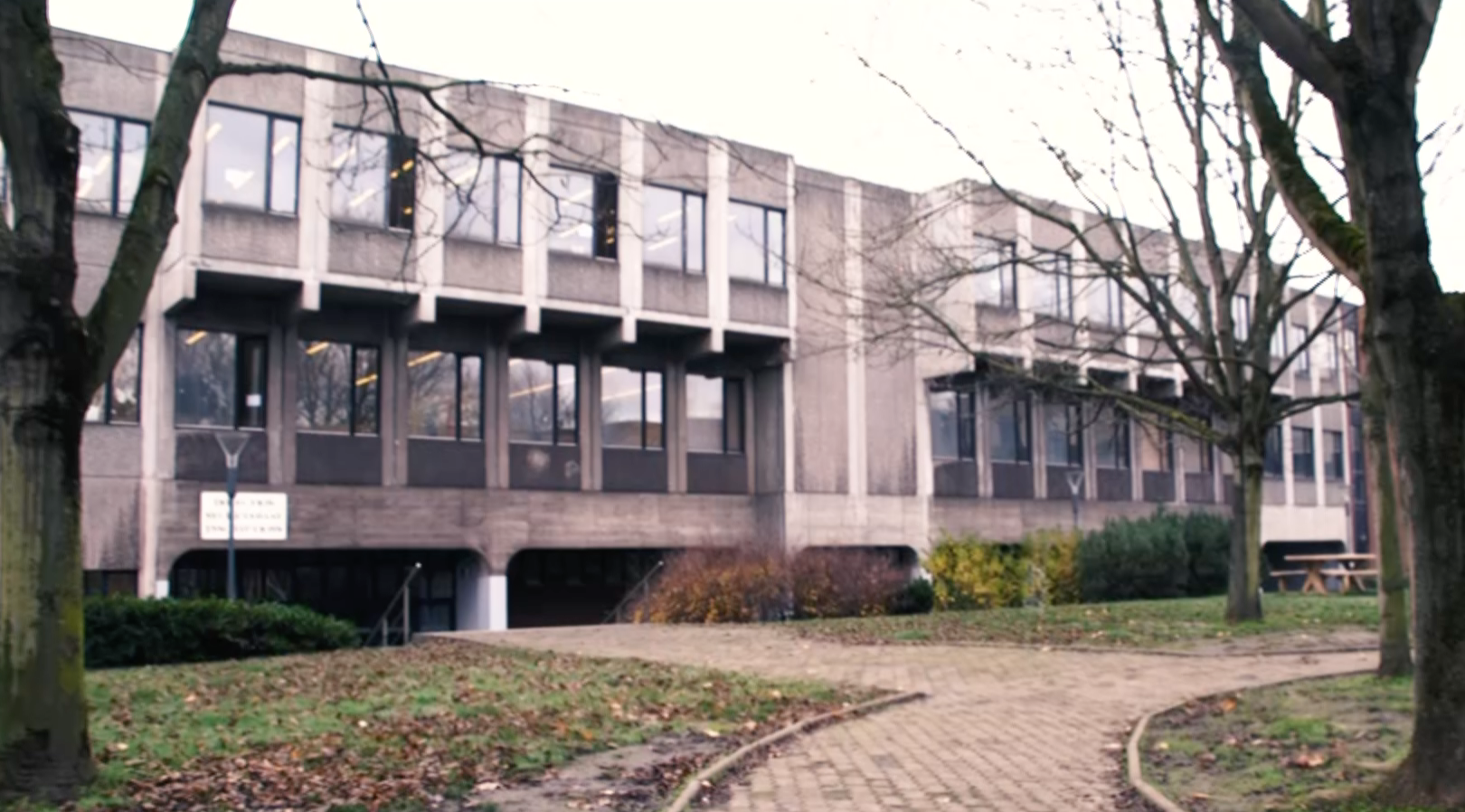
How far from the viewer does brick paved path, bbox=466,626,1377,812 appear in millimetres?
8336

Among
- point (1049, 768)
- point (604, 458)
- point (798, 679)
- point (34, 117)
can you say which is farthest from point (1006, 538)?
point (34, 117)

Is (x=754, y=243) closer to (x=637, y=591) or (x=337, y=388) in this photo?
(x=637, y=591)

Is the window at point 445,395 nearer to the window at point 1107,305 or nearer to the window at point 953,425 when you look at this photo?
the window at point 953,425

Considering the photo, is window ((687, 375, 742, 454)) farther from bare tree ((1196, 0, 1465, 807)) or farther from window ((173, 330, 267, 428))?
bare tree ((1196, 0, 1465, 807))

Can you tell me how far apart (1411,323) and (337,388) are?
2485 cm

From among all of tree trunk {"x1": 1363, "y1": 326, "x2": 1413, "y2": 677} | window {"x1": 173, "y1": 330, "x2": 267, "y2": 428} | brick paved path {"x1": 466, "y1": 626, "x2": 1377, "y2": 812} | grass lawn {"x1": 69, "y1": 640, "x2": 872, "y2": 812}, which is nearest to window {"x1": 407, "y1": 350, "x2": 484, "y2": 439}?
window {"x1": 173, "y1": 330, "x2": 267, "y2": 428}

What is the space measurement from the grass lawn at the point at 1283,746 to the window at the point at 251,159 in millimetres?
20943

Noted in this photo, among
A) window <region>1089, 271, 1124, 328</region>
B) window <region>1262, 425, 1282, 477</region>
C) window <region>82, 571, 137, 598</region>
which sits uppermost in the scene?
window <region>1089, 271, 1124, 328</region>

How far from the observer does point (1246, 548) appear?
20.9m

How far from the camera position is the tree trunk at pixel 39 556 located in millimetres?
7793

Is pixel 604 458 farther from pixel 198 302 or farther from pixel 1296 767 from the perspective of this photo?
pixel 1296 767

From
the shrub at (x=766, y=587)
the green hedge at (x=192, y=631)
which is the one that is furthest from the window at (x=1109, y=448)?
the green hedge at (x=192, y=631)

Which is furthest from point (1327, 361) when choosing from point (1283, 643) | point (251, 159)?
point (251, 159)

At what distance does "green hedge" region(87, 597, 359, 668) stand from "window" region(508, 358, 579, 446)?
11908 millimetres
